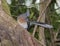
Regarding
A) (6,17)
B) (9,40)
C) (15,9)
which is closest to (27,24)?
(6,17)

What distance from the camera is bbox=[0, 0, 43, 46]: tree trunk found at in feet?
3.92

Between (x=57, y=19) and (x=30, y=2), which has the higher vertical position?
(x=30, y=2)

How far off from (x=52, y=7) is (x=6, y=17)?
1.41 metres

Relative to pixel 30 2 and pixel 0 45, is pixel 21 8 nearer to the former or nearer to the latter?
pixel 30 2

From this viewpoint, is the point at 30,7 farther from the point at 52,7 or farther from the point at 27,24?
the point at 27,24

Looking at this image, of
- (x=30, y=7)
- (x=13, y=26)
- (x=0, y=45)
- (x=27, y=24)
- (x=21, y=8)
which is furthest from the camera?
(x=21, y=8)

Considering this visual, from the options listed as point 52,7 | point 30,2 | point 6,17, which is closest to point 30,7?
point 30,2

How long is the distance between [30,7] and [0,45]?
1454mm

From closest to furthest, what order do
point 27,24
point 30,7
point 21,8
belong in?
point 27,24
point 30,7
point 21,8

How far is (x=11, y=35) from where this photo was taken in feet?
4.01

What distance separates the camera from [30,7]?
258 cm

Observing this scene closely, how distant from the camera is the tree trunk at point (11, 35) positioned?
1194 mm

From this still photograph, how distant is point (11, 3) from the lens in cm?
277

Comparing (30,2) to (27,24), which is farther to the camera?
(30,2)
